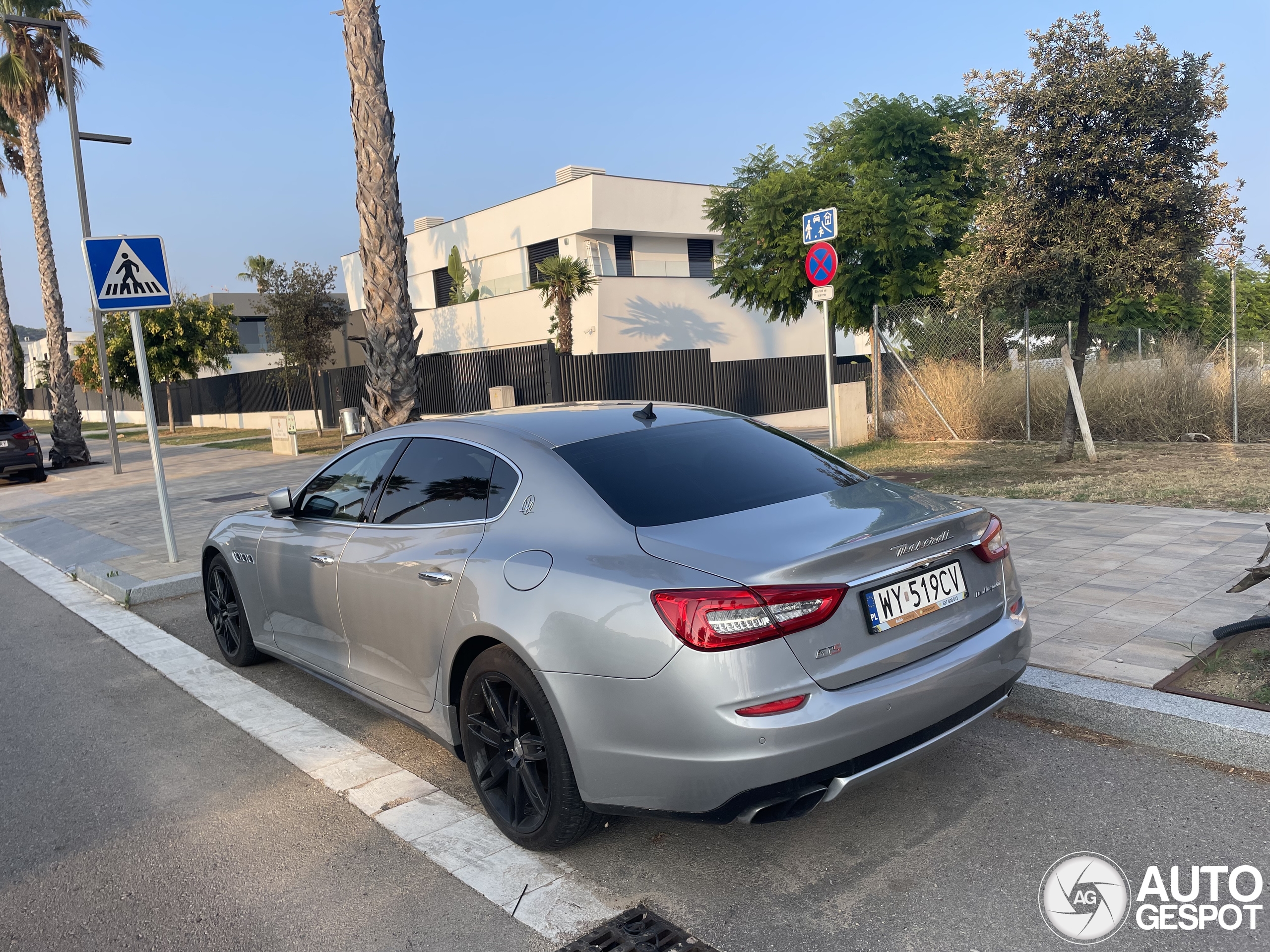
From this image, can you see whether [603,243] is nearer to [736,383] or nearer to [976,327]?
[736,383]

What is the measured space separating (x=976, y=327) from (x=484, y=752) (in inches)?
572

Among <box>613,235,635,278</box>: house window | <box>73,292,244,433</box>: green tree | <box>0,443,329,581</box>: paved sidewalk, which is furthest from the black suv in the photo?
<box>613,235,635,278</box>: house window

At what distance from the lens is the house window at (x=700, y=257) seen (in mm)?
32469

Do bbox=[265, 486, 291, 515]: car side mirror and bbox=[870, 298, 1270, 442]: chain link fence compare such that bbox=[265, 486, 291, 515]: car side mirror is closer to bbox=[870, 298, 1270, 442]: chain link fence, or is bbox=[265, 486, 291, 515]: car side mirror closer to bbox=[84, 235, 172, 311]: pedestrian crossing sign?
bbox=[84, 235, 172, 311]: pedestrian crossing sign

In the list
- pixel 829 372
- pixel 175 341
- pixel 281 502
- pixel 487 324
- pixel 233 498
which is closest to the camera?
pixel 281 502

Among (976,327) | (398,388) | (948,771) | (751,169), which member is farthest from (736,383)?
(948,771)

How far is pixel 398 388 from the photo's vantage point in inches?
396

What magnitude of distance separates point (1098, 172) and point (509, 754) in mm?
10120

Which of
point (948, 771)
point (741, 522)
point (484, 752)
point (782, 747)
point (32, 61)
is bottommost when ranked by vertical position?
point (948, 771)

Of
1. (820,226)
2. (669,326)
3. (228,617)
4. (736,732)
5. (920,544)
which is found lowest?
(228,617)

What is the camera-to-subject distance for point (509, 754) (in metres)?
3.40

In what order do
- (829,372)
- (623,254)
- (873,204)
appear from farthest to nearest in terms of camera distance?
1. (623,254)
2. (873,204)
3. (829,372)

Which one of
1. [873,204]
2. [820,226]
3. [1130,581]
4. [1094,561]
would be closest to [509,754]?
[1130,581]

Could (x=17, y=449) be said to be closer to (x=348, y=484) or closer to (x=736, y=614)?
(x=348, y=484)
